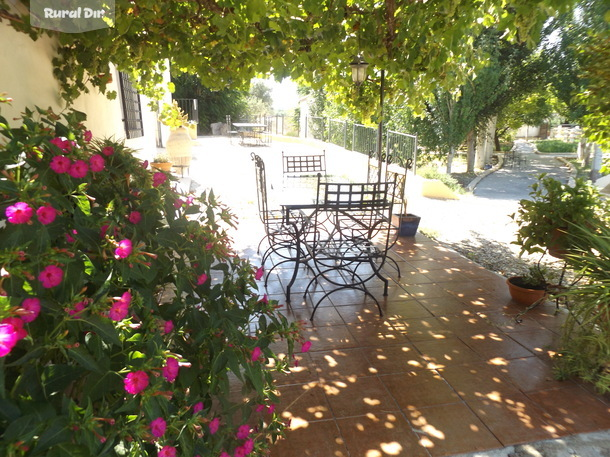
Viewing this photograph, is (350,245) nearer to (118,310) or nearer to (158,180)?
(158,180)

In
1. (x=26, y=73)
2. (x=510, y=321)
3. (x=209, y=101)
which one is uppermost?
(x=209, y=101)

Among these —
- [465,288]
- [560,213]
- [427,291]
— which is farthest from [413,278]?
[560,213]

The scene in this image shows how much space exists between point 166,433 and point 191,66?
2.52m

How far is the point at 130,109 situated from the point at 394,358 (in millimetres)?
4823

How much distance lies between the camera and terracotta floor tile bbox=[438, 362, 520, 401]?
223 centimetres

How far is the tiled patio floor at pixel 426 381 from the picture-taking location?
6.33 ft

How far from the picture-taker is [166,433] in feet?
3.20

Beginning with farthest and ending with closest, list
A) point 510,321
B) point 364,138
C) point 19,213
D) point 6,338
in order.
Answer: point 364,138
point 510,321
point 19,213
point 6,338

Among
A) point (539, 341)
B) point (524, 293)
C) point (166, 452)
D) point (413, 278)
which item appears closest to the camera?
point (166, 452)

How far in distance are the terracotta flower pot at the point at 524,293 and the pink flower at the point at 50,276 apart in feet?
11.1

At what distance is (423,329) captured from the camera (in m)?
2.95

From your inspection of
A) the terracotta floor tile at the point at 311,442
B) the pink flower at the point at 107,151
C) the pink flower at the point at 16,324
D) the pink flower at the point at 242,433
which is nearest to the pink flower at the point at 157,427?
the pink flower at the point at 16,324

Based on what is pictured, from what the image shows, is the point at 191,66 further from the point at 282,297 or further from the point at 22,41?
the point at 282,297

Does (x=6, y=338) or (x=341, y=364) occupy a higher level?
(x=6, y=338)
